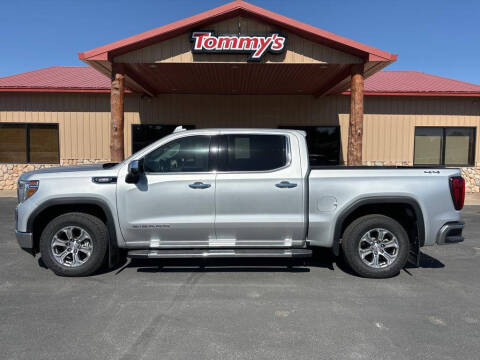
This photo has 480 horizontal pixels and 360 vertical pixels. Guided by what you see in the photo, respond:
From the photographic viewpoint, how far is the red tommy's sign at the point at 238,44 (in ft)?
30.8

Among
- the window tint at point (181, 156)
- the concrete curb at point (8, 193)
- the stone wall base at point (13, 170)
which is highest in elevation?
the window tint at point (181, 156)

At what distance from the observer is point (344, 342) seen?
123 inches

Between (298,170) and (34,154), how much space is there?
1299 centimetres

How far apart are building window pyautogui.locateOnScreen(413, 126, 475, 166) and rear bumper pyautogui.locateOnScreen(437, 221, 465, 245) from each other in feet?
35.3

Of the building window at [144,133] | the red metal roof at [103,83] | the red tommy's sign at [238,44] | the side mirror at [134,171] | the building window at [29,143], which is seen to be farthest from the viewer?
the building window at [144,133]

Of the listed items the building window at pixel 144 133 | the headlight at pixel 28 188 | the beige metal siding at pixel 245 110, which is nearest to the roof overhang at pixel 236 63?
the beige metal siding at pixel 245 110

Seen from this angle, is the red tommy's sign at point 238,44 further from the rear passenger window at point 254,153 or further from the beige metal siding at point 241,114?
the rear passenger window at point 254,153

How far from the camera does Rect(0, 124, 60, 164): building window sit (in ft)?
46.0

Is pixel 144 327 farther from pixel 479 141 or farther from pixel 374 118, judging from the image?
pixel 479 141

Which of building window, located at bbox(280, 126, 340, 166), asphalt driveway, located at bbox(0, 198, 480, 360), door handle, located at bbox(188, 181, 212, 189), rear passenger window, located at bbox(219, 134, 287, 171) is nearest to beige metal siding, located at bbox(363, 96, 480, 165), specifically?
building window, located at bbox(280, 126, 340, 166)

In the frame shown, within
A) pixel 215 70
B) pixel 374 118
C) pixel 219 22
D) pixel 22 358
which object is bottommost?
pixel 22 358

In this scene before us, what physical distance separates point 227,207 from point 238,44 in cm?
622

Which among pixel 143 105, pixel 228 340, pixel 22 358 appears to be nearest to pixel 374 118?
pixel 143 105

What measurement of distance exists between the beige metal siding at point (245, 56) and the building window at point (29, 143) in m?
6.38
